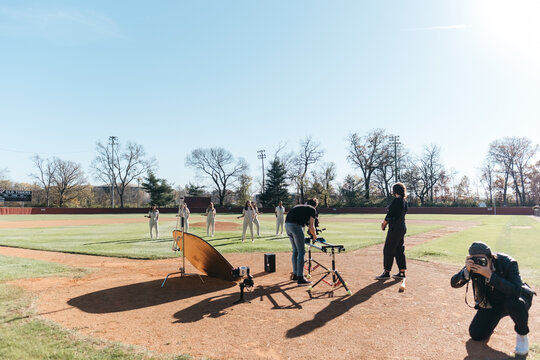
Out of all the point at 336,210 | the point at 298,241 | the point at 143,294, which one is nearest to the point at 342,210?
the point at 336,210

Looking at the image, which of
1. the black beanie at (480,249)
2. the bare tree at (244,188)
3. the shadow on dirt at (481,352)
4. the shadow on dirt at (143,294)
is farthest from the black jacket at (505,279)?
the bare tree at (244,188)

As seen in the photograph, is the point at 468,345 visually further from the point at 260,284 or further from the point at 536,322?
the point at 260,284

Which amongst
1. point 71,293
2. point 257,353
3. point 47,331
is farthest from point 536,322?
point 71,293

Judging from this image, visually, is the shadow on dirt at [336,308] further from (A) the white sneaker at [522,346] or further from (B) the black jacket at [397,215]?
(A) the white sneaker at [522,346]

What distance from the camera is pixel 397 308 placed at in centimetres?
602

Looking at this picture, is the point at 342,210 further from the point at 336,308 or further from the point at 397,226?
the point at 336,308

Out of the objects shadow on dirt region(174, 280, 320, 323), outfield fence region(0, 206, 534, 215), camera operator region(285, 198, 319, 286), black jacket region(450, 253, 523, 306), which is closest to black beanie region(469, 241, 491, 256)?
black jacket region(450, 253, 523, 306)

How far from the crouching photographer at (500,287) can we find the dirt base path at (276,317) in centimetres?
Answer: 42

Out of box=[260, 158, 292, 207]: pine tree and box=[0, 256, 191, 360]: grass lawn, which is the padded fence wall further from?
box=[0, 256, 191, 360]: grass lawn

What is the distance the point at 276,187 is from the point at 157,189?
2842 cm

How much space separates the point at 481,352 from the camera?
418 centimetres

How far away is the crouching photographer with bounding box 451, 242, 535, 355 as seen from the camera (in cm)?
398

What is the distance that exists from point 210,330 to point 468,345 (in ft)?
12.1

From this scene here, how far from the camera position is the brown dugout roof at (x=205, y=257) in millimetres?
7725
